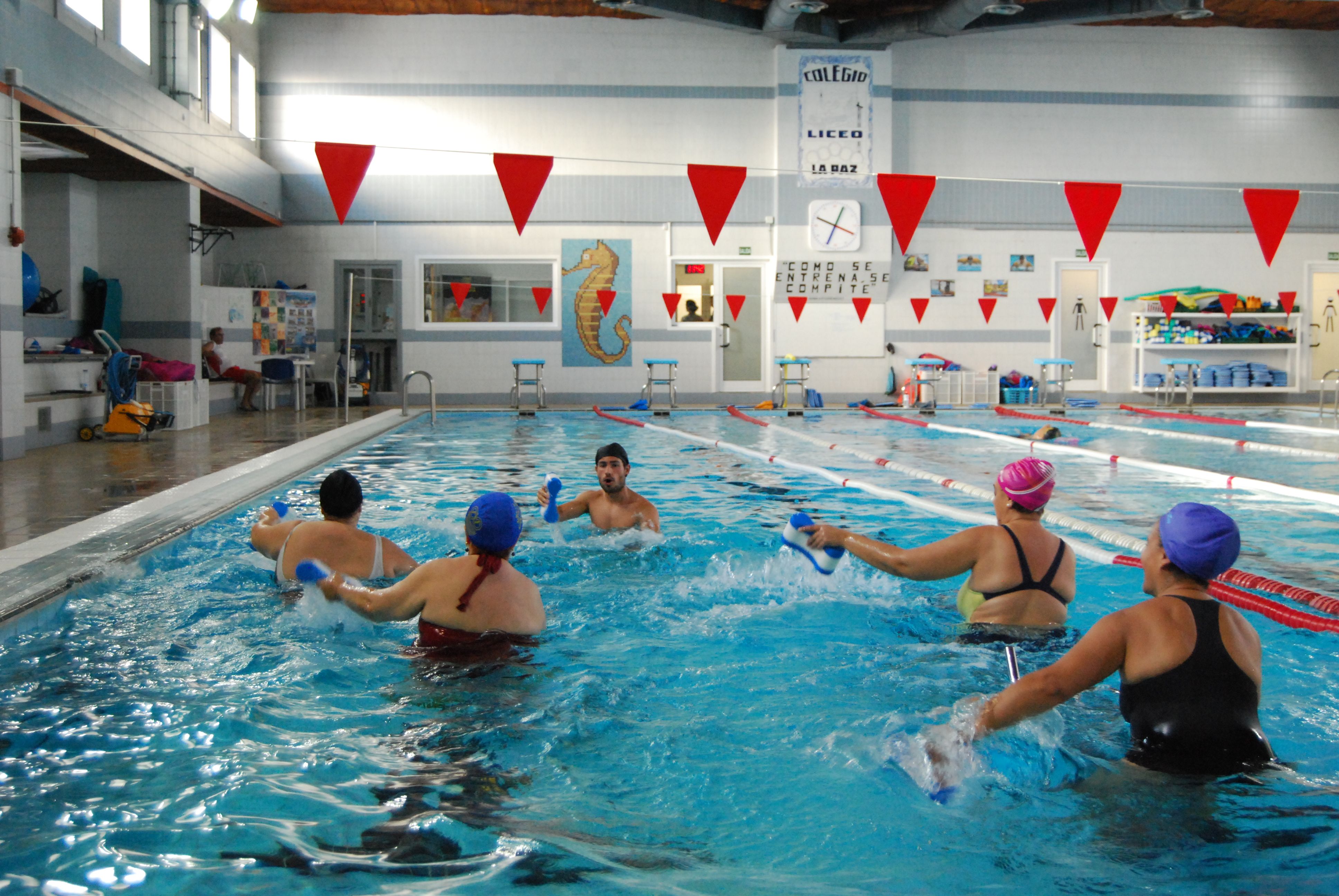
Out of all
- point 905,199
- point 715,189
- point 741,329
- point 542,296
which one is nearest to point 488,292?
point 542,296

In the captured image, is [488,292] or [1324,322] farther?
[1324,322]

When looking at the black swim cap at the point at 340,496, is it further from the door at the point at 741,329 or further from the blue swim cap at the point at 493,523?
the door at the point at 741,329

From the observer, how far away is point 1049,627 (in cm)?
359

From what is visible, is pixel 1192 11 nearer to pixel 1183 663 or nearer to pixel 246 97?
pixel 246 97

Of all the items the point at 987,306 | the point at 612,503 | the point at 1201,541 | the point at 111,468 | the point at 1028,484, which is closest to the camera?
the point at 1201,541

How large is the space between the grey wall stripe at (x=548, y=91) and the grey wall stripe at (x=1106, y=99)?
2.80 metres

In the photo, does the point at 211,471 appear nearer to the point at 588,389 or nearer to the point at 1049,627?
the point at 1049,627

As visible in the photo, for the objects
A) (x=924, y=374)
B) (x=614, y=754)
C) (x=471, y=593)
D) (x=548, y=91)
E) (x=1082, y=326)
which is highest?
(x=548, y=91)

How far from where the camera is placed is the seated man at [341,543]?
4203 mm

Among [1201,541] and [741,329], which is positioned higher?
[741,329]

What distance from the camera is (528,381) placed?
671 inches

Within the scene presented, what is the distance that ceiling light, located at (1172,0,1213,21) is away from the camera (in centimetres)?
1450

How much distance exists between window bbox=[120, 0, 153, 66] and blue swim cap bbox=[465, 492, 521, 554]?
10.6 metres

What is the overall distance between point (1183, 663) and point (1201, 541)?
11.2 inches
